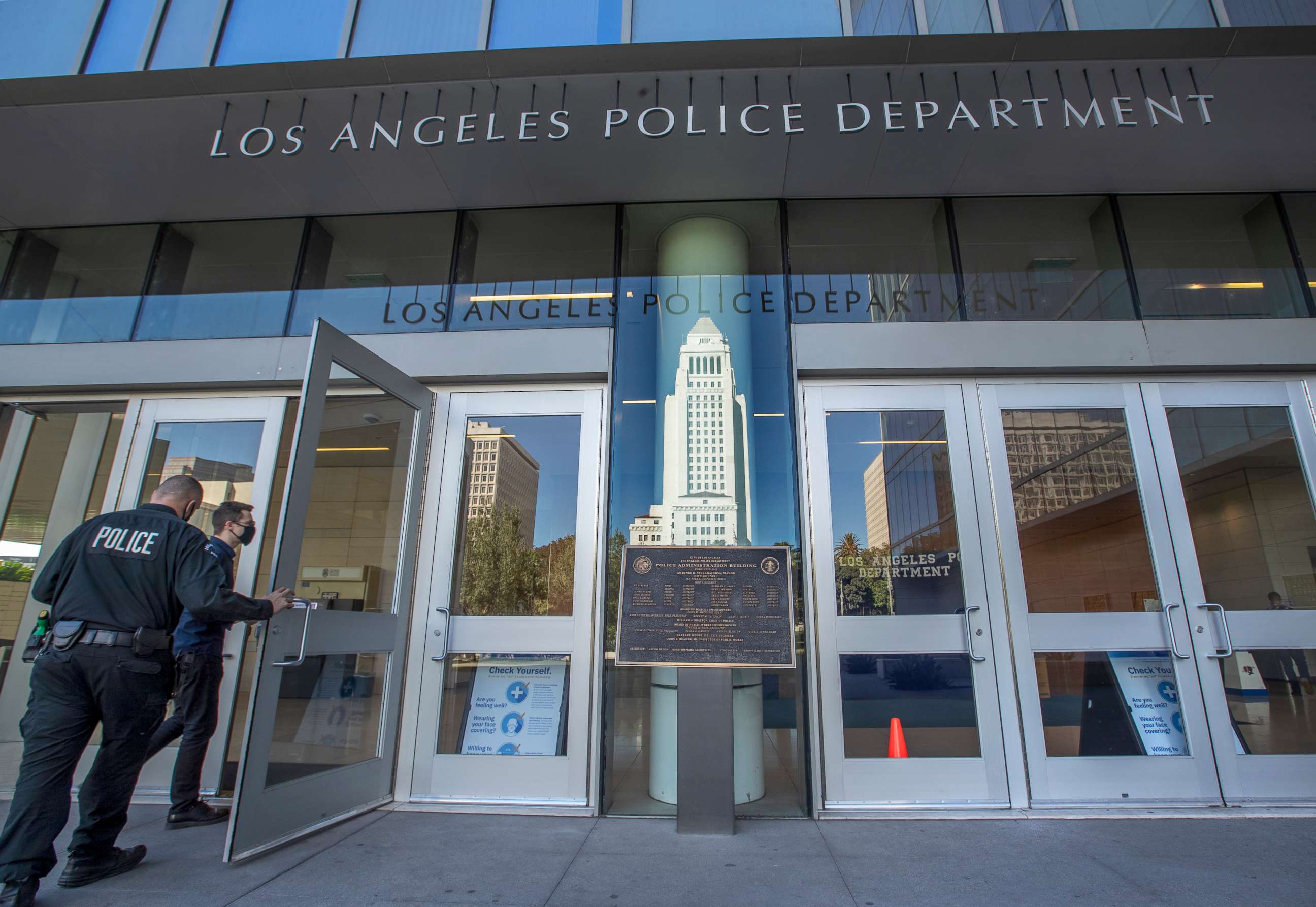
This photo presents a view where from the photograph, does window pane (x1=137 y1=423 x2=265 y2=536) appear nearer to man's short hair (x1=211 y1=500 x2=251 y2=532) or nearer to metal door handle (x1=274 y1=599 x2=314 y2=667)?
man's short hair (x1=211 y1=500 x2=251 y2=532)

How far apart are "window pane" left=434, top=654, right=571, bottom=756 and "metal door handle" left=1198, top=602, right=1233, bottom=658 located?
389 cm

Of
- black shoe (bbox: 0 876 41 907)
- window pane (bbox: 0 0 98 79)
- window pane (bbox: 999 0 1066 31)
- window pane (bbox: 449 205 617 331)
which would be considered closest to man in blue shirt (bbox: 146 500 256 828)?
black shoe (bbox: 0 876 41 907)

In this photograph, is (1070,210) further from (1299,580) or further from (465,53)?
(465,53)

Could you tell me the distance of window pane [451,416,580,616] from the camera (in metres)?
4.12

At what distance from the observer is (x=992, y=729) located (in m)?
3.77

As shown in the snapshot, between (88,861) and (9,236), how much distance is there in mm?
5380

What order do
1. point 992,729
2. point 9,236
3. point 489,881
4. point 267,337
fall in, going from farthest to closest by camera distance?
point 9,236
point 267,337
point 992,729
point 489,881

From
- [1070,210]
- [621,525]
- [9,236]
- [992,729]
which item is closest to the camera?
[992,729]

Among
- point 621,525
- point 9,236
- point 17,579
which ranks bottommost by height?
point 17,579

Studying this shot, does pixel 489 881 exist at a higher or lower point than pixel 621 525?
lower

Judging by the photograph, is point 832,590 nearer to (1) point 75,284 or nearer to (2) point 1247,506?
(2) point 1247,506

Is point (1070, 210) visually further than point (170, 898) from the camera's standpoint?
Yes

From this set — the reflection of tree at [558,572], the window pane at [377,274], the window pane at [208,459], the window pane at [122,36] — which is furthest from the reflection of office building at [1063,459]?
the window pane at [122,36]

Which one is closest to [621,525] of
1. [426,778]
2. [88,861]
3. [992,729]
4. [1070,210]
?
[426,778]
